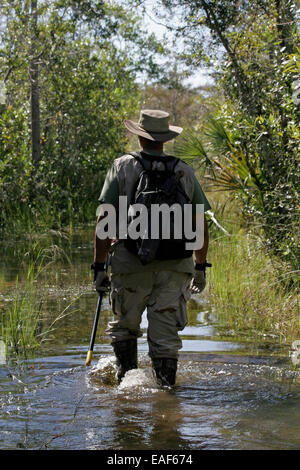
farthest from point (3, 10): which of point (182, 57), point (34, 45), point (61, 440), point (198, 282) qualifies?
point (61, 440)

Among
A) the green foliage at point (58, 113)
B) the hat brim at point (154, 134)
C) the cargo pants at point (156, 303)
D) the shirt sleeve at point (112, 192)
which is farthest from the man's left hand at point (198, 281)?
the green foliage at point (58, 113)

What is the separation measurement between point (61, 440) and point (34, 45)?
1250cm

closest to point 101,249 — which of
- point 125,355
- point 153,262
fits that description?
point 153,262

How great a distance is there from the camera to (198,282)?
17.2ft

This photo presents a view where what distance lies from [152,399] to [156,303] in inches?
25.3

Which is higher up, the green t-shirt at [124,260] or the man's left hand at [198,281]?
the green t-shirt at [124,260]

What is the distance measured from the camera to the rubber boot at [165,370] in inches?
198

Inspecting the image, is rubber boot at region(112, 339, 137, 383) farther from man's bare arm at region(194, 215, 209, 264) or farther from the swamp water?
man's bare arm at region(194, 215, 209, 264)

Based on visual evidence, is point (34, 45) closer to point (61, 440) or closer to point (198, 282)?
point (198, 282)

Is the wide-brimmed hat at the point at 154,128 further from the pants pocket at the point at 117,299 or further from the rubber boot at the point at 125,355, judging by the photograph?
the rubber boot at the point at 125,355

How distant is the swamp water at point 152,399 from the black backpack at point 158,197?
0.91 meters

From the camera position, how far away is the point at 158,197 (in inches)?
188

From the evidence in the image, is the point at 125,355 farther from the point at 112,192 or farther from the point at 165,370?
the point at 112,192

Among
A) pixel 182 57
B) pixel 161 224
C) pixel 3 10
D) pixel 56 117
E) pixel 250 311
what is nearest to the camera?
pixel 161 224
